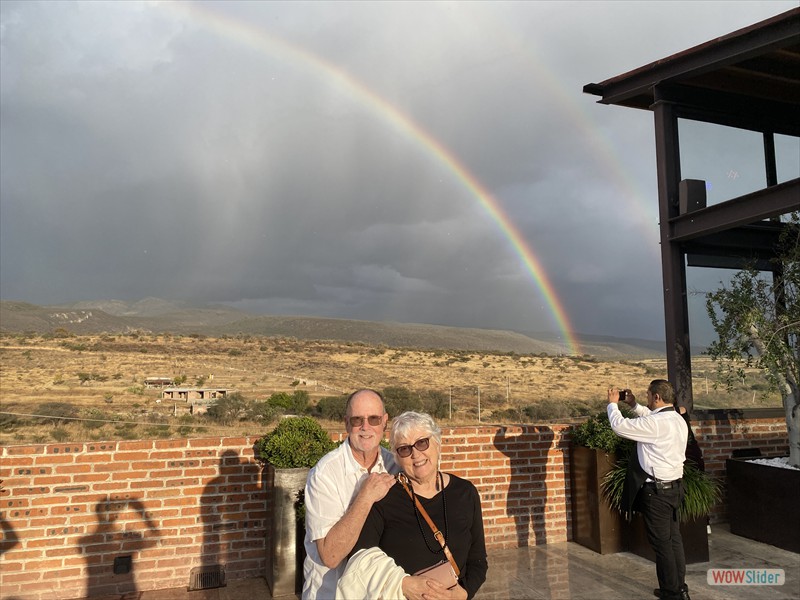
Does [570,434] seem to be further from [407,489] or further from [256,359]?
[256,359]

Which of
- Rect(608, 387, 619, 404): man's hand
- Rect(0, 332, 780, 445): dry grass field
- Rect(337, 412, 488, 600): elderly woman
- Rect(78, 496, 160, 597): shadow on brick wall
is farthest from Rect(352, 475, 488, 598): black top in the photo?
Rect(0, 332, 780, 445): dry grass field

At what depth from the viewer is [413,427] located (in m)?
2.56

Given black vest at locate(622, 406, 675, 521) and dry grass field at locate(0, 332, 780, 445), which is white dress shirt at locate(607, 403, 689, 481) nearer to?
black vest at locate(622, 406, 675, 521)

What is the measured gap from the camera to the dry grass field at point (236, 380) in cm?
2247

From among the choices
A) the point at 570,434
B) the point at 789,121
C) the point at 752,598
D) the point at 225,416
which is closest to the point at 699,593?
the point at 752,598

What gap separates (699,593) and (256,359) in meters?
46.4

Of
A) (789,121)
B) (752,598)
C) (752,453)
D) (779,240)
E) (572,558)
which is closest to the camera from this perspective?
(752,598)

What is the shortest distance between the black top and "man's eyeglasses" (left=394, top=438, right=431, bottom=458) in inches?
5.2

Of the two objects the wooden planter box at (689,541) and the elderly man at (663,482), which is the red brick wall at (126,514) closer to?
the elderly man at (663,482)

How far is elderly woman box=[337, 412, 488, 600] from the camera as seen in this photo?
2195 millimetres

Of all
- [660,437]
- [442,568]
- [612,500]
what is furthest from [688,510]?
[442,568]

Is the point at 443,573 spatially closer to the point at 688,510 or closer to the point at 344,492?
the point at 344,492

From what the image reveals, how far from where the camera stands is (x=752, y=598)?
15.8ft

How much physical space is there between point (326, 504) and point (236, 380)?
36.8m
